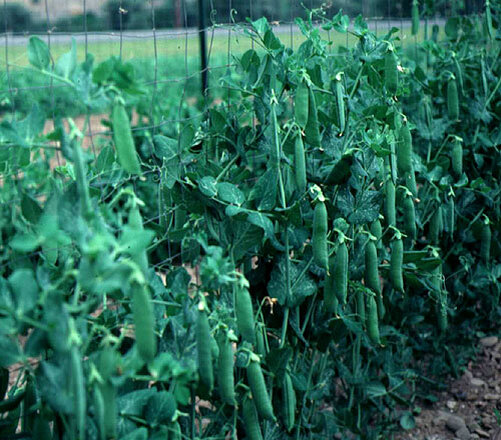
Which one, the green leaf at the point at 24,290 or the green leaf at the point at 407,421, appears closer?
the green leaf at the point at 24,290

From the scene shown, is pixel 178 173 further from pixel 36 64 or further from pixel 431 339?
→ pixel 431 339

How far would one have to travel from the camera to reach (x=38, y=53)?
1.26m

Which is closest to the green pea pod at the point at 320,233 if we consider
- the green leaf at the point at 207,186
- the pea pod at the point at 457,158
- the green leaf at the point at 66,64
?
the green leaf at the point at 207,186

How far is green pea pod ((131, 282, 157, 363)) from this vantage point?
3.66 feet

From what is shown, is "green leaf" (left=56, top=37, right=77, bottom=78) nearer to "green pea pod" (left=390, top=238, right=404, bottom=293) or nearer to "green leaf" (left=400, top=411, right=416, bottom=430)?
"green pea pod" (left=390, top=238, right=404, bottom=293)

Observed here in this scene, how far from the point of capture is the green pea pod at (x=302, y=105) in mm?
1778

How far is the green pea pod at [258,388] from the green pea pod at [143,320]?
451mm

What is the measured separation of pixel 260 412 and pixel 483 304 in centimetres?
195

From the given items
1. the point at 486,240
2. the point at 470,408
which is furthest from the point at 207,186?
the point at 470,408

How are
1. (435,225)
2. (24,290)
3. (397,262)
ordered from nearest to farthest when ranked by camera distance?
(24,290), (397,262), (435,225)

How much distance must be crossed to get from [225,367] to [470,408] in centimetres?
192

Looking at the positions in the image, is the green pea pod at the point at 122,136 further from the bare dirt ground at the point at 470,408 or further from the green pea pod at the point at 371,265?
the bare dirt ground at the point at 470,408

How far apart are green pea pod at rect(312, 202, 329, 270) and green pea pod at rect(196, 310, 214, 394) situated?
489mm

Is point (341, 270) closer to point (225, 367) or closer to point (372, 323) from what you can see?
point (372, 323)
